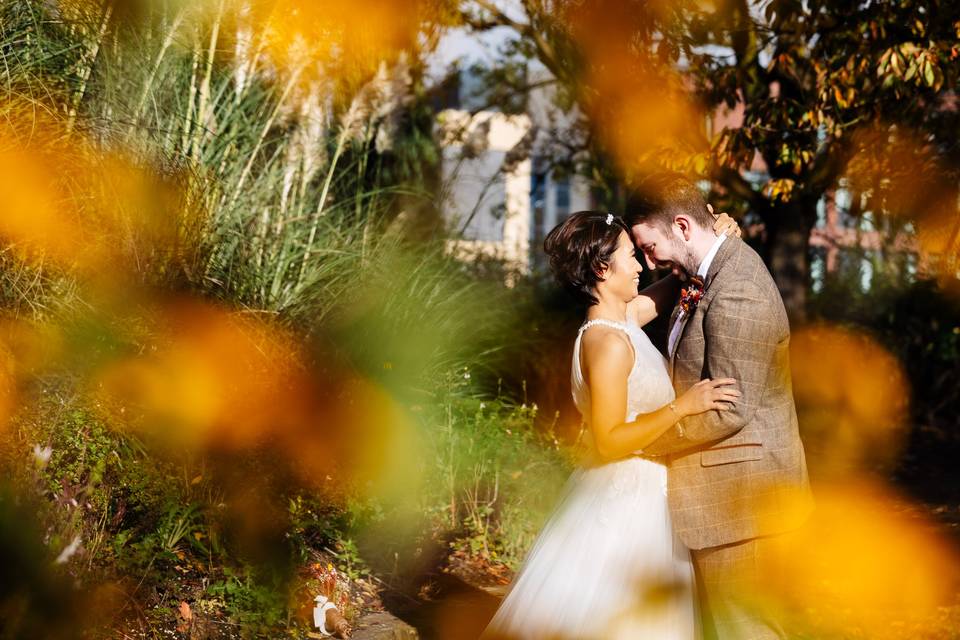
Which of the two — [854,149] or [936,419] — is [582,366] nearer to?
[854,149]

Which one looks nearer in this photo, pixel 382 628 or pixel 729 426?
pixel 729 426

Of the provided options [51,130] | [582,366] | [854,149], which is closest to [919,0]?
[854,149]

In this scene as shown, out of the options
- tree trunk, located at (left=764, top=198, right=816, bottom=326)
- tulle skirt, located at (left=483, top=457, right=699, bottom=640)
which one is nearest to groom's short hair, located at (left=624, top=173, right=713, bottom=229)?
tulle skirt, located at (left=483, top=457, right=699, bottom=640)

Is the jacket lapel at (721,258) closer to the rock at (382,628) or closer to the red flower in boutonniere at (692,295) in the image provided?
the red flower in boutonniere at (692,295)

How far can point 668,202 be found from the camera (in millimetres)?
3615

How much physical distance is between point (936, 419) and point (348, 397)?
360 inches

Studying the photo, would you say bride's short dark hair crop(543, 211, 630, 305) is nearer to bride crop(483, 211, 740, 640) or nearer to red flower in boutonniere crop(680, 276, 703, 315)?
bride crop(483, 211, 740, 640)

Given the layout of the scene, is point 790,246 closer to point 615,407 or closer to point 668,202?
point 668,202

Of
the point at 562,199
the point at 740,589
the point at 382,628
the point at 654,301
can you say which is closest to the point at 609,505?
the point at 740,589

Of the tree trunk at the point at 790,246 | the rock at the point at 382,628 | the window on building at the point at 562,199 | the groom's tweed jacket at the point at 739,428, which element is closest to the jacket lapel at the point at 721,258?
the groom's tweed jacket at the point at 739,428

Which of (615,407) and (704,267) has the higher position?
(704,267)

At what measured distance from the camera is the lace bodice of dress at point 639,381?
3641 millimetres

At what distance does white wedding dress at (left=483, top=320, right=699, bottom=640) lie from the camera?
360 centimetres

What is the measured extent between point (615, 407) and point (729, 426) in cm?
39
